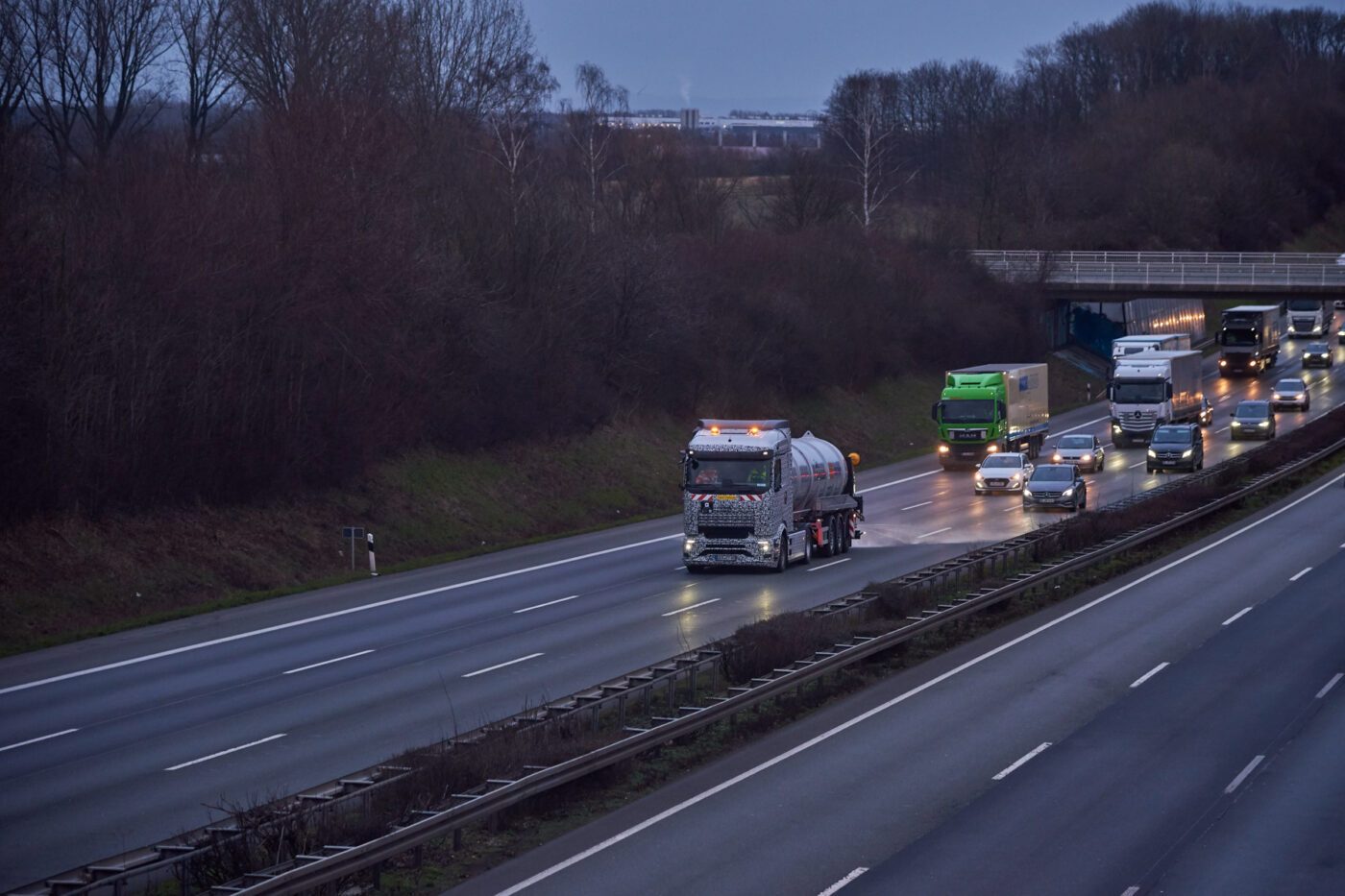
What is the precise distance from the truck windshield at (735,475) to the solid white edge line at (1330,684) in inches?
537

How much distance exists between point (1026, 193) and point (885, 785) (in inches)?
4004

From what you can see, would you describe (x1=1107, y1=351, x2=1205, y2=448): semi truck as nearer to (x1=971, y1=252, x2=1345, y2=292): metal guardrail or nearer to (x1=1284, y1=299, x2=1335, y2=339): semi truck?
(x1=971, y1=252, x2=1345, y2=292): metal guardrail

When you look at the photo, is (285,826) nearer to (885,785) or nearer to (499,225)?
(885,785)

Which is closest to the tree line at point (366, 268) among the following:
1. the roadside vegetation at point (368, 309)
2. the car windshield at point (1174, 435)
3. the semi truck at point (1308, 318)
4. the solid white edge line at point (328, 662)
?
the roadside vegetation at point (368, 309)

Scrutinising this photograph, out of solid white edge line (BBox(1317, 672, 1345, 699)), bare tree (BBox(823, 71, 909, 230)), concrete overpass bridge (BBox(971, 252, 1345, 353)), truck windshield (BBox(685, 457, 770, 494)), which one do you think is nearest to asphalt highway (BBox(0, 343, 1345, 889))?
truck windshield (BBox(685, 457, 770, 494))

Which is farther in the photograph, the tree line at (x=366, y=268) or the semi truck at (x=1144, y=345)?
the semi truck at (x=1144, y=345)

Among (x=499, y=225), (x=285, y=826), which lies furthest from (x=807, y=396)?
(x=285, y=826)

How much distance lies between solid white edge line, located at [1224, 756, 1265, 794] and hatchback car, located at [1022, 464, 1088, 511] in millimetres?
25761

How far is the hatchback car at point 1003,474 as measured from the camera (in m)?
44.7

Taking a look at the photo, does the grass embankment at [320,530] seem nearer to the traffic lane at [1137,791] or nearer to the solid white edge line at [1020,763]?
the solid white edge line at [1020,763]

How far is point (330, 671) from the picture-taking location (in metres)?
21.4

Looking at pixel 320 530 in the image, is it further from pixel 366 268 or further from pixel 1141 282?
pixel 1141 282

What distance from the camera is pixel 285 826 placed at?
11.0 m

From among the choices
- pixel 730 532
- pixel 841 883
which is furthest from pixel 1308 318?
pixel 841 883
